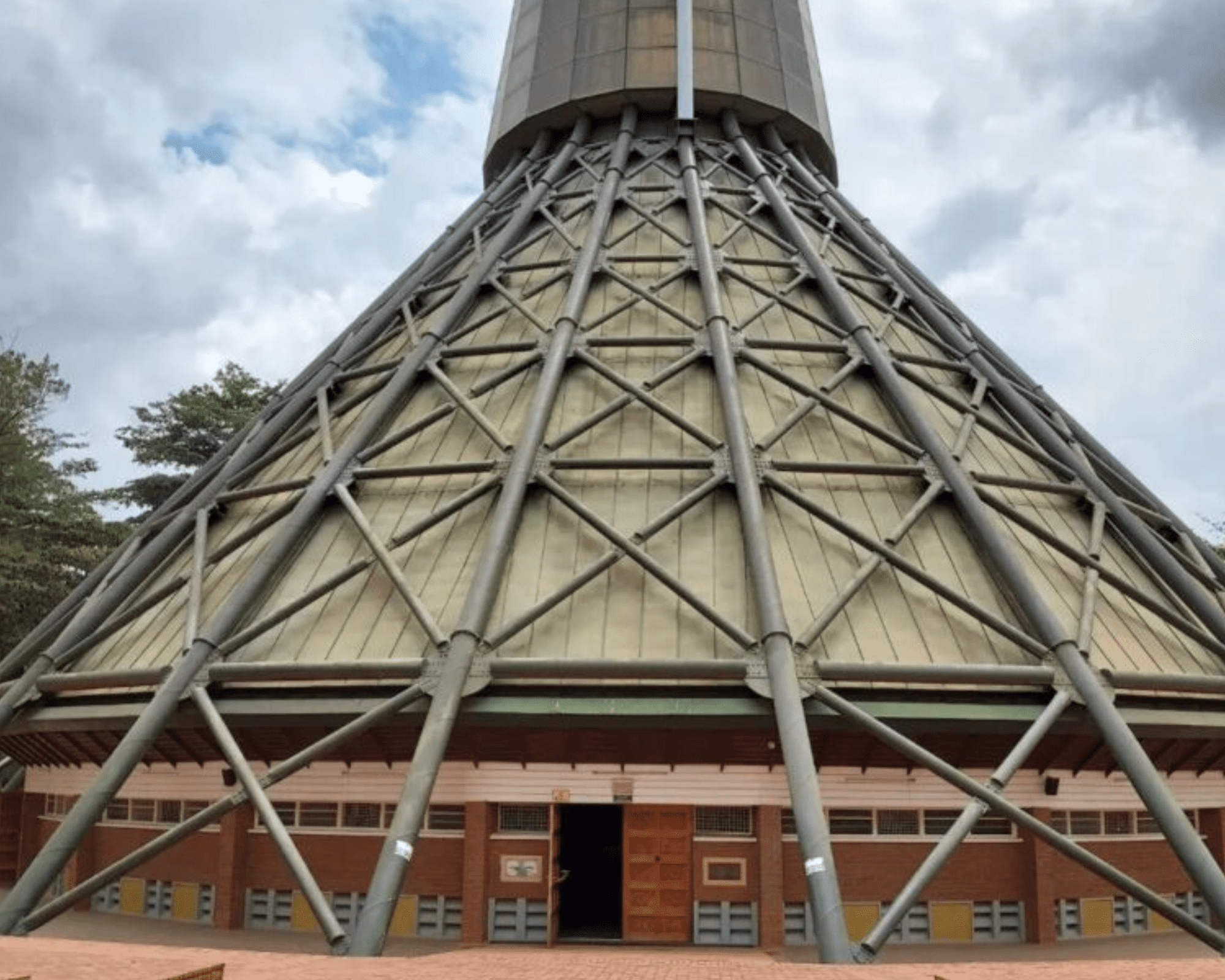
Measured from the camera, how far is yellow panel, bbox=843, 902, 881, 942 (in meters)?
12.8

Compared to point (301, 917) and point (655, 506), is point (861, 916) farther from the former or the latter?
point (301, 917)

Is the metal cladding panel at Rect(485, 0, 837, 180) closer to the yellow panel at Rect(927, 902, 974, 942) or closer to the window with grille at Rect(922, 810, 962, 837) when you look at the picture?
the window with grille at Rect(922, 810, 962, 837)

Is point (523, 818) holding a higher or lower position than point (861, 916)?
higher

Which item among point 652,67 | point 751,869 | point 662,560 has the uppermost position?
point 652,67

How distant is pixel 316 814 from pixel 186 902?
2.57 meters

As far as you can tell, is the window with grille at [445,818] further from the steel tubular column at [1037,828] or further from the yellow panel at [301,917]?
the steel tubular column at [1037,828]

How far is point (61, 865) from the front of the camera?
10.0m

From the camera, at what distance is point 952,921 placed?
1288 centimetres

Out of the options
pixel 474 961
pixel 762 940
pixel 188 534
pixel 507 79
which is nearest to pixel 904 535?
pixel 762 940

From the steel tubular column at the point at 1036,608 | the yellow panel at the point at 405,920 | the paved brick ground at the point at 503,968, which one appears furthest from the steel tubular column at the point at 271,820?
the steel tubular column at the point at 1036,608

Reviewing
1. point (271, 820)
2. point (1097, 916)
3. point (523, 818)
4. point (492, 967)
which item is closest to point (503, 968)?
point (492, 967)

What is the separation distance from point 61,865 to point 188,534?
6.23 metres

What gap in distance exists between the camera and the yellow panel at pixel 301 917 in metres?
13.3

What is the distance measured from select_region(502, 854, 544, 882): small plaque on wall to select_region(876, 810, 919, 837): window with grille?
4.60 metres
